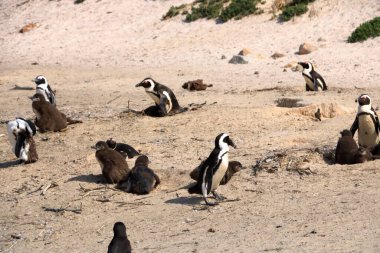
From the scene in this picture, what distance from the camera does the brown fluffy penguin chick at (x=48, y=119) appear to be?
508 inches

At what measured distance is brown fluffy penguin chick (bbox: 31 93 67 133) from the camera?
12891 mm

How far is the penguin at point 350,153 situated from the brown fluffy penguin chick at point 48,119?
4.75 metres

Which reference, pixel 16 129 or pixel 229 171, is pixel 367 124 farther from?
pixel 16 129

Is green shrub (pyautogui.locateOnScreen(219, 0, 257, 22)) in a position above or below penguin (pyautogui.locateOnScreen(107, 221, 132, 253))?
below

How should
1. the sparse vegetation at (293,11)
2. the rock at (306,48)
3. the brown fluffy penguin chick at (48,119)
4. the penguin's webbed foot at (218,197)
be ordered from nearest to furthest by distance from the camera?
the penguin's webbed foot at (218,197) < the brown fluffy penguin chick at (48,119) < the rock at (306,48) < the sparse vegetation at (293,11)

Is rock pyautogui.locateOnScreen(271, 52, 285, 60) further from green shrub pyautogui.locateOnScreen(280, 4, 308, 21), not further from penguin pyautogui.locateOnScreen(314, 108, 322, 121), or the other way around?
penguin pyautogui.locateOnScreen(314, 108, 322, 121)

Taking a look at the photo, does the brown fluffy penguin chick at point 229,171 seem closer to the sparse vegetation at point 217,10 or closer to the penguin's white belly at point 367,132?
the penguin's white belly at point 367,132

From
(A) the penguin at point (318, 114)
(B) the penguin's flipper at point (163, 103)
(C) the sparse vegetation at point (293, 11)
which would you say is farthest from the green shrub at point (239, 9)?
(A) the penguin at point (318, 114)

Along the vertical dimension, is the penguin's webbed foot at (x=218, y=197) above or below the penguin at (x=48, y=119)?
below

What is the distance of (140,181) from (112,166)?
0.58 meters

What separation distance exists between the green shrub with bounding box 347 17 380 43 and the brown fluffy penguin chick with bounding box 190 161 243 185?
368 inches

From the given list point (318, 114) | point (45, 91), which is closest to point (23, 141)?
point (45, 91)

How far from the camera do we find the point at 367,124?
1073cm

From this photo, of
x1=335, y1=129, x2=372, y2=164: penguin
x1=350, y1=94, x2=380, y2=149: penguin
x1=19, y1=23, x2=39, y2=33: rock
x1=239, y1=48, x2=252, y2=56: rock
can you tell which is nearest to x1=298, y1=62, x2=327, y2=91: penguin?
x1=239, y1=48, x2=252, y2=56: rock
